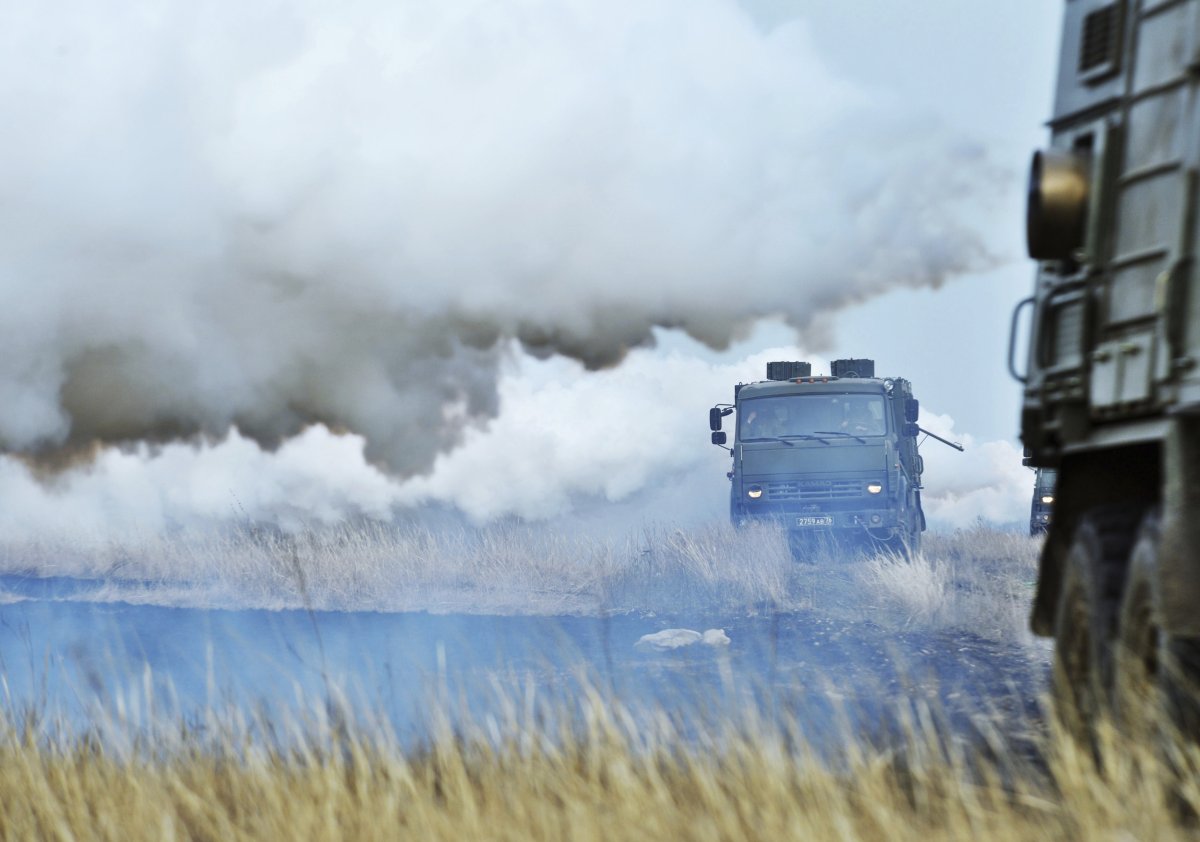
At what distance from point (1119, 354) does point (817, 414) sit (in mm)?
14358

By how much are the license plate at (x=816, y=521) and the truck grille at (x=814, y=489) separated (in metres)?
0.25

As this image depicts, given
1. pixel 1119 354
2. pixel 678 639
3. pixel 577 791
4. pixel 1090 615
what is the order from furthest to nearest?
pixel 678 639 < pixel 1090 615 < pixel 1119 354 < pixel 577 791

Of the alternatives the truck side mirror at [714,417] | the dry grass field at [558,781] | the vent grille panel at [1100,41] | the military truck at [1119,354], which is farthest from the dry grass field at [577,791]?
the truck side mirror at [714,417]

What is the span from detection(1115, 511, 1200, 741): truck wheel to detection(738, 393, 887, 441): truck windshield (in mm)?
14399

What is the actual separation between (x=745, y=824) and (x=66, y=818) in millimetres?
A: 2680

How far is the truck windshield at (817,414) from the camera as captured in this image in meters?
20.5

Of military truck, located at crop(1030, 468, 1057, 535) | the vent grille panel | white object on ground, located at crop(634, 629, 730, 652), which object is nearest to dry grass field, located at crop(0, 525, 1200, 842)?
the vent grille panel

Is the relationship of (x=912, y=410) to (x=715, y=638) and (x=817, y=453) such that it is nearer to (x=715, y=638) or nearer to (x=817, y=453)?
(x=817, y=453)

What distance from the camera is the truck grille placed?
20.6 m

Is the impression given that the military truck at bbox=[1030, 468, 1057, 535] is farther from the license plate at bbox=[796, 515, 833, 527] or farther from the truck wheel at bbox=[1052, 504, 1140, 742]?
the truck wheel at bbox=[1052, 504, 1140, 742]

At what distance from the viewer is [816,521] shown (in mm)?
20750

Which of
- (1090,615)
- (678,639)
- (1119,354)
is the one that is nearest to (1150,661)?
(1090,615)

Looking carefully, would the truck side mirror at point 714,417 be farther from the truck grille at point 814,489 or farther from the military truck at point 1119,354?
the military truck at point 1119,354

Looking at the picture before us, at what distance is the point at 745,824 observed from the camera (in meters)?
5.10
